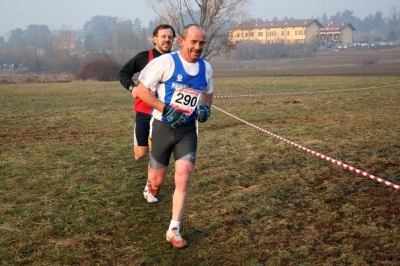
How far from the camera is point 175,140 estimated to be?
4883 mm

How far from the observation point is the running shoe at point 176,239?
469 centimetres

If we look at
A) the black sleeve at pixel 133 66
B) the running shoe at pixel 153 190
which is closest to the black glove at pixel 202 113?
the running shoe at pixel 153 190

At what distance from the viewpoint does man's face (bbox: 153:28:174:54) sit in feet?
20.7

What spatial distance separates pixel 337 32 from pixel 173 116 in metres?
147

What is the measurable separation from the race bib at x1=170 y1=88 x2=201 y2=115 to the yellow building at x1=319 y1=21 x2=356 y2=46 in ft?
473

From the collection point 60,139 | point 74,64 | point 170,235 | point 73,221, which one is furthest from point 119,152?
point 74,64

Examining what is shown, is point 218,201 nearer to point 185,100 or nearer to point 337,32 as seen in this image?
Result: point 185,100

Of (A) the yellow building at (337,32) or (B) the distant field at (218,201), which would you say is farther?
(A) the yellow building at (337,32)

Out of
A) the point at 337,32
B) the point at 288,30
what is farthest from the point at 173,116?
the point at 337,32

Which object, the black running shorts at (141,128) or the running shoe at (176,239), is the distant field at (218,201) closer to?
the running shoe at (176,239)

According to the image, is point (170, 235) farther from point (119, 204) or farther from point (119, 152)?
point (119, 152)

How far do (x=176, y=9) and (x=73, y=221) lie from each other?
109 ft

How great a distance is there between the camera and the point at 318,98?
19.5 m

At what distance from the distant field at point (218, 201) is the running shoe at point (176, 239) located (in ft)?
0.23
